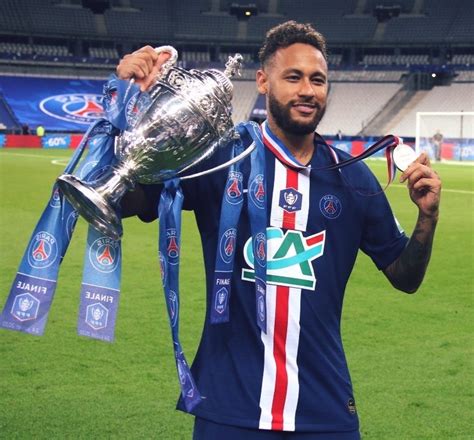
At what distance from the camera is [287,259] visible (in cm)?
216

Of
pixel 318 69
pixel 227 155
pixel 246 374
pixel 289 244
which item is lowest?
pixel 246 374

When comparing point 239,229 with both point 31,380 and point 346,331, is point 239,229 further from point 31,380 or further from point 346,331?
point 346,331

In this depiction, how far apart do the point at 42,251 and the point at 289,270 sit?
65 centimetres

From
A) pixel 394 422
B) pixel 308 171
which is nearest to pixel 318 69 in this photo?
pixel 308 171

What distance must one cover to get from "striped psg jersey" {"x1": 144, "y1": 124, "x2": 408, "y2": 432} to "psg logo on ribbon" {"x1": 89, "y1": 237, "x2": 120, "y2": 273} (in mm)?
281

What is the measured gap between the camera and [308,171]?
2.21 m

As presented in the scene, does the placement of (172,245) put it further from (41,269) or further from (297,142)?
(297,142)

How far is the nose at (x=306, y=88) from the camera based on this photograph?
83.1 inches

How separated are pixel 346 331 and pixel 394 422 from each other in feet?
5.52

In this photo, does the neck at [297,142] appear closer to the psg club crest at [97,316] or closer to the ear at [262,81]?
the ear at [262,81]

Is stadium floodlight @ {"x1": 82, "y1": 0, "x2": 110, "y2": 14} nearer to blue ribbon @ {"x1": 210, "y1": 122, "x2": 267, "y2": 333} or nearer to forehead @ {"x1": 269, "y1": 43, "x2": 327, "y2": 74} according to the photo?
forehead @ {"x1": 269, "y1": 43, "x2": 327, "y2": 74}

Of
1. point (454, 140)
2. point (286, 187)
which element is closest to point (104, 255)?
point (286, 187)

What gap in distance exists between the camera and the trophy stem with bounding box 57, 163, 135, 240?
6.03 ft

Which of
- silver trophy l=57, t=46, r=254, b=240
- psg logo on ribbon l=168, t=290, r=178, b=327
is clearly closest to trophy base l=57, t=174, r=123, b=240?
silver trophy l=57, t=46, r=254, b=240
